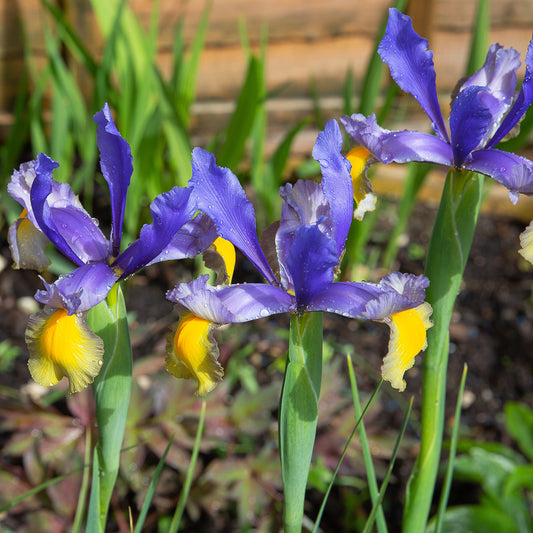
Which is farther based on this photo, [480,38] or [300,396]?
[480,38]

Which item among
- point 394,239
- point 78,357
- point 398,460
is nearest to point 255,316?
point 78,357

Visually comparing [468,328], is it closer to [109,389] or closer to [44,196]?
[109,389]

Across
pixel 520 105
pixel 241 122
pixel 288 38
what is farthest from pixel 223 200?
pixel 288 38

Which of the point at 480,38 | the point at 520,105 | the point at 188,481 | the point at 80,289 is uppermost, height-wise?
the point at 480,38

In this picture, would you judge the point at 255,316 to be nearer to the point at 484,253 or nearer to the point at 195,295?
the point at 195,295

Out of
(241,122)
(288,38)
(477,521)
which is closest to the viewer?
(477,521)

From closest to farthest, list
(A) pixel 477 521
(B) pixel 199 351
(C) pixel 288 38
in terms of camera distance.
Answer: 1. (B) pixel 199 351
2. (A) pixel 477 521
3. (C) pixel 288 38

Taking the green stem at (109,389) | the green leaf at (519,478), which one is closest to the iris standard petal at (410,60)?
the green stem at (109,389)
